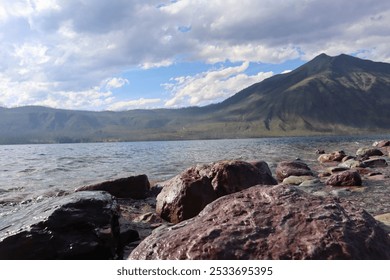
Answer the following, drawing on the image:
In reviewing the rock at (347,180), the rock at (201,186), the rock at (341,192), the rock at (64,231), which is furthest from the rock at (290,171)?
the rock at (64,231)

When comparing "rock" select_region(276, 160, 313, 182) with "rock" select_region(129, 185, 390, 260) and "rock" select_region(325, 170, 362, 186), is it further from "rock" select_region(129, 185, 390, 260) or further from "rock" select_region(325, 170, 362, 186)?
"rock" select_region(129, 185, 390, 260)

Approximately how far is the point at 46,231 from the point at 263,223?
4.79m

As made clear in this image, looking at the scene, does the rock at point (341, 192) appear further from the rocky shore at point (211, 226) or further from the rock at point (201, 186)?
the rock at point (201, 186)

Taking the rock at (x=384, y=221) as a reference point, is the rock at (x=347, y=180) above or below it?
below

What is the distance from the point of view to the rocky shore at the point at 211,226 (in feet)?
16.8

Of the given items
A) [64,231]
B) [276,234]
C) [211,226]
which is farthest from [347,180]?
[64,231]

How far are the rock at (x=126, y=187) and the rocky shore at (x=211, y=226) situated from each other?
4751mm

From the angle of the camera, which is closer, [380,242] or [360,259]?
[360,259]

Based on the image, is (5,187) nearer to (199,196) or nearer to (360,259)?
(199,196)

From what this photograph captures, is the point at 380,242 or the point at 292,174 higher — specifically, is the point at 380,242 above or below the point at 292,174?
above

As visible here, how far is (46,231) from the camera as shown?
746cm

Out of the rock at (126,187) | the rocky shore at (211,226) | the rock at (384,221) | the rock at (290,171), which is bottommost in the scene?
the rock at (290,171)

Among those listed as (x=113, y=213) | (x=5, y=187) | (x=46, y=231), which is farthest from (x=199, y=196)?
(x=5, y=187)

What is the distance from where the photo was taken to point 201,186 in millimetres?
11781
